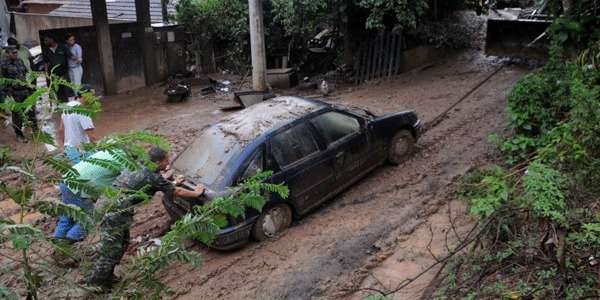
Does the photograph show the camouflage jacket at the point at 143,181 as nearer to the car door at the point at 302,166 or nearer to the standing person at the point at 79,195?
the standing person at the point at 79,195

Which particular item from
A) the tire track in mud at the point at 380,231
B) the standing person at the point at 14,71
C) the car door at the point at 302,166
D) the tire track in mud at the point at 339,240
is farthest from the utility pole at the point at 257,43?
the car door at the point at 302,166

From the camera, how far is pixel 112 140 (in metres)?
2.75

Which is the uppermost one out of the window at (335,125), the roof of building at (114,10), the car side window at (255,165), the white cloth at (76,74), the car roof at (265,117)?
the roof of building at (114,10)

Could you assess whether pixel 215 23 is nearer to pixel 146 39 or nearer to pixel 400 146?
pixel 146 39

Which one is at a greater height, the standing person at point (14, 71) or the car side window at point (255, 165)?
the standing person at point (14, 71)

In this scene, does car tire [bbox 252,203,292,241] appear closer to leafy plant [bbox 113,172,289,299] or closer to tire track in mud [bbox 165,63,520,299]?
tire track in mud [bbox 165,63,520,299]

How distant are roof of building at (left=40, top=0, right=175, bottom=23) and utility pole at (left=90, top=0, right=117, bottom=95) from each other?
4.70 metres

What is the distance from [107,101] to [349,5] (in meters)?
6.95

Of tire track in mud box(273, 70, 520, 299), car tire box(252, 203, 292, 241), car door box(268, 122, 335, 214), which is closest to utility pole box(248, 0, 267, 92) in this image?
tire track in mud box(273, 70, 520, 299)

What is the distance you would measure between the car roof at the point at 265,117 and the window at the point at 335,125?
17cm

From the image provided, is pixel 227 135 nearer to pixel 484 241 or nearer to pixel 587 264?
pixel 484 241

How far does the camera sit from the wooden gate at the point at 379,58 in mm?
14672

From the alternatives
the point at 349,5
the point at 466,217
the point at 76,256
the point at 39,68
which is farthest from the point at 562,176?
the point at 39,68

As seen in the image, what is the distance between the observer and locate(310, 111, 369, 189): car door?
7.55 metres
